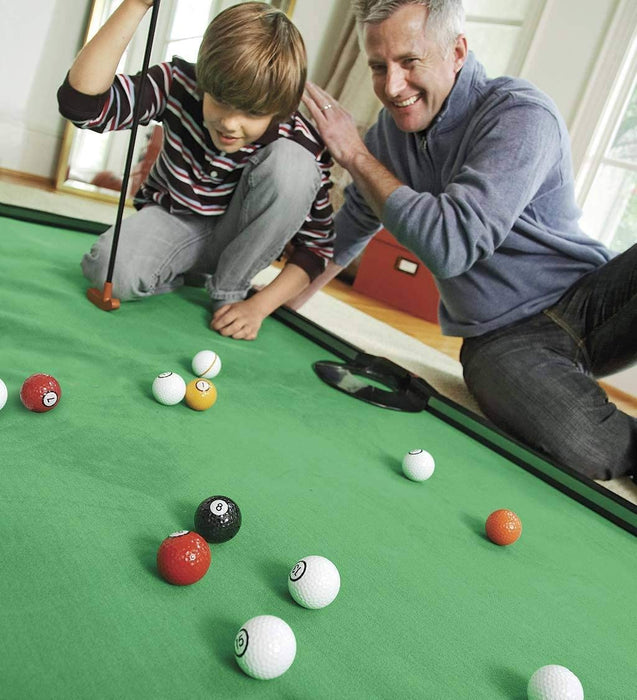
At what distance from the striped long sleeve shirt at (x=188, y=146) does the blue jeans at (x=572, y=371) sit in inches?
24.0

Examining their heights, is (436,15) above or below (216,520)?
above

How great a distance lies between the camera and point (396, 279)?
3.44 meters

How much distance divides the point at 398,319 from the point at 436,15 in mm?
1814

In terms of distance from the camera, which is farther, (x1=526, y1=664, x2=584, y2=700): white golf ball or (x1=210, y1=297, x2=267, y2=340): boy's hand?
(x1=210, y1=297, x2=267, y2=340): boy's hand

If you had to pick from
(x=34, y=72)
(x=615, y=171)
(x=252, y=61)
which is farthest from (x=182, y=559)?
(x=34, y=72)

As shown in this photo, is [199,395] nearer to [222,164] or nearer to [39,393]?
[39,393]

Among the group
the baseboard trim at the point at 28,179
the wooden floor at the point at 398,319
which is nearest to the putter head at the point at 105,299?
the wooden floor at the point at 398,319

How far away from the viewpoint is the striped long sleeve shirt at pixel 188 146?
1.59m

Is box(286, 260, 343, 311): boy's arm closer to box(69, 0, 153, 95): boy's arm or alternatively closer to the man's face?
the man's face

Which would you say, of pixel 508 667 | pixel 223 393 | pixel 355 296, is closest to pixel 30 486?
pixel 223 393

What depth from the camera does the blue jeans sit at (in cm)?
158

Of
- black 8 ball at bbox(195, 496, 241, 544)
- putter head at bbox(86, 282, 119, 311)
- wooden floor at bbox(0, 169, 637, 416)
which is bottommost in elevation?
wooden floor at bbox(0, 169, 637, 416)

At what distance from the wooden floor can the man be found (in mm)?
981

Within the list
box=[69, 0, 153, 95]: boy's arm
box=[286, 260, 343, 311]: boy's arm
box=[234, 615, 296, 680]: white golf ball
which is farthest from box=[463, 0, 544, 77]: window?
box=[234, 615, 296, 680]: white golf ball
